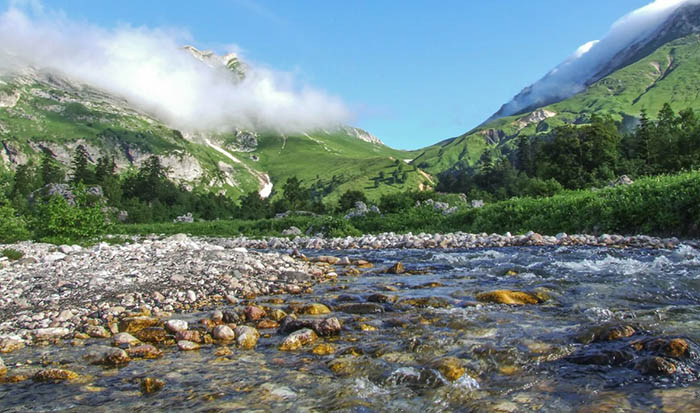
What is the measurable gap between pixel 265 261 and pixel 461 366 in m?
11.7

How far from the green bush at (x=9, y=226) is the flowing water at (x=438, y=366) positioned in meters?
25.5

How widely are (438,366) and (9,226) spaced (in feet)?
101

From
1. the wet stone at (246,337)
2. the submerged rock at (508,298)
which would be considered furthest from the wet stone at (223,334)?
the submerged rock at (508,298)

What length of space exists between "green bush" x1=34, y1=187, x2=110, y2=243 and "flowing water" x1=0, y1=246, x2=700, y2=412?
2033 centimetres

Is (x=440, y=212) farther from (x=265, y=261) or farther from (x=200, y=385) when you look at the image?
(x=200, y=385)

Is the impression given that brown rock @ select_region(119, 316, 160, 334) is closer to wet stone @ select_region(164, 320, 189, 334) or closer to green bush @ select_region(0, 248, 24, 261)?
wet stone @ select_region(164, 320, 189, 334)

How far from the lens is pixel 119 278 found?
38.2ft

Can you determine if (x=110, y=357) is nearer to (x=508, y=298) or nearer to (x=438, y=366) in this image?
(x=438, y=366)

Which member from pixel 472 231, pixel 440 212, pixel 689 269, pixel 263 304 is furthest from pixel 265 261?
pixel 440 212

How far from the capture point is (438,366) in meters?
5.66

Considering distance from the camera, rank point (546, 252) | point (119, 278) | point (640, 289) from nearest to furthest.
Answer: point (640, 289)
point (119, 278)
point (546, 252)

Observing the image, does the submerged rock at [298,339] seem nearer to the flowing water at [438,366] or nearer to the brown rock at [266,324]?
the flowing water at [438,366]

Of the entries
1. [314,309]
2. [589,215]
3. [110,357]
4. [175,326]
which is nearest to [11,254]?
[175,326]

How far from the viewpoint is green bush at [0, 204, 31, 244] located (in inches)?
1043
